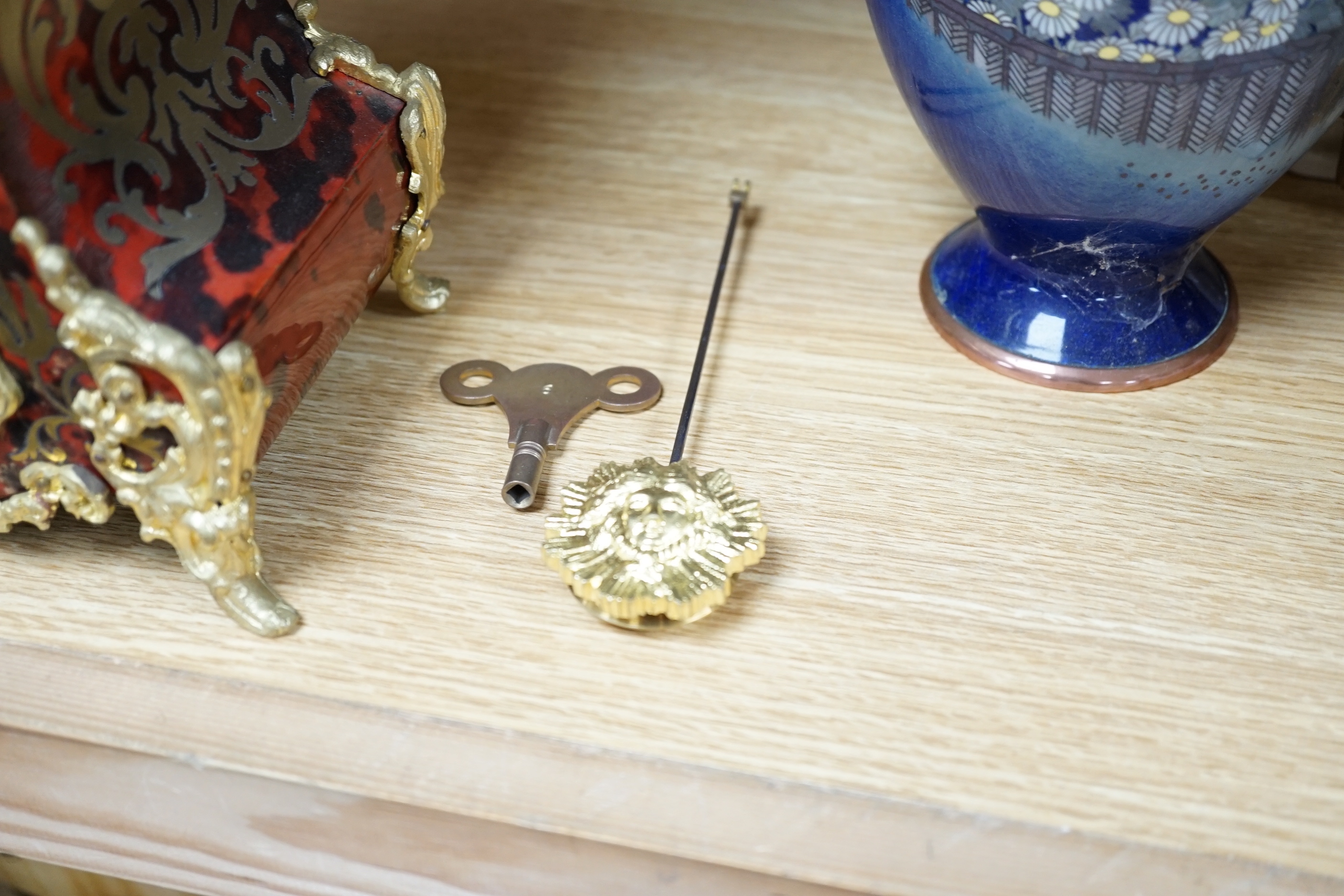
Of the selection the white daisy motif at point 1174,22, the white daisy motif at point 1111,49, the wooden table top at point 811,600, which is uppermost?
the white daisy motif at point 1174,22

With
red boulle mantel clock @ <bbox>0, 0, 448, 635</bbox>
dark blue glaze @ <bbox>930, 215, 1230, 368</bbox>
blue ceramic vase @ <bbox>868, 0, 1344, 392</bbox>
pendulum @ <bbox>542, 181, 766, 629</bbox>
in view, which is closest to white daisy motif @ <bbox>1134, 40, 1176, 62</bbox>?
blue ceramic vase @ <bbox>868, 0, 1344, 392</bbox>

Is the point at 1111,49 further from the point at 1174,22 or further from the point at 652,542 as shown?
the point at 652,542

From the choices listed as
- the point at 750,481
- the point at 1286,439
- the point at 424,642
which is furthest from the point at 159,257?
the point at 1286,439

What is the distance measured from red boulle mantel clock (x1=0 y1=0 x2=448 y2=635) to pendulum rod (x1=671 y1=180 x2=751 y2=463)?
0.61 ft

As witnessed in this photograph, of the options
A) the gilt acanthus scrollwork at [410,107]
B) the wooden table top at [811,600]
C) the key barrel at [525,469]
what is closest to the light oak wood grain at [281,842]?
the wooden table top at [811,600]

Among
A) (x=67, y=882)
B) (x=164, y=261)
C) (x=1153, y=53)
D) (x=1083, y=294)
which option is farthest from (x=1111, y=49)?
(x=67, y=882)

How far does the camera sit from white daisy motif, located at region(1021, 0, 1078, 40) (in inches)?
21.3

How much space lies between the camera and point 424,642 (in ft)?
1.84

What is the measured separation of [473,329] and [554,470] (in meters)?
0.14

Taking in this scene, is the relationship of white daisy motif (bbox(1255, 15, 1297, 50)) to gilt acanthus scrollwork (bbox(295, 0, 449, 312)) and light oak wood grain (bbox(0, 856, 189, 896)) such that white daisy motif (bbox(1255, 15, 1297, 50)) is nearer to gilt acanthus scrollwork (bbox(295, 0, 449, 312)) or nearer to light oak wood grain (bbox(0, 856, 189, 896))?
gilt acanthus scrollwork (bbox(295, 0, 449, 312))

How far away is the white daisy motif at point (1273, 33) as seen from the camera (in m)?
0.53

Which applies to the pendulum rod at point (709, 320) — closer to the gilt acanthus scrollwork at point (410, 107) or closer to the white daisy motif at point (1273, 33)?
the gilt acanthus scrollwork at point (410, 107)

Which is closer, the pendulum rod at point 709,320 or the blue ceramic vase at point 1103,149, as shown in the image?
the blue ceramic vase at point 1103,149

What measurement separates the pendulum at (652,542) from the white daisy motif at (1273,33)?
298 millimetres
